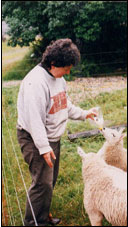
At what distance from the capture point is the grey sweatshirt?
186cm

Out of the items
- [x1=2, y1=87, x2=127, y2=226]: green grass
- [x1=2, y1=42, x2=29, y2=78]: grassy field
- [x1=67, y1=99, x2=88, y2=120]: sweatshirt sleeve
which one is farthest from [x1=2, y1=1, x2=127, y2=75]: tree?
[x1=67, y1=99, x2=88, y2=120]: sweatshirt sleeve

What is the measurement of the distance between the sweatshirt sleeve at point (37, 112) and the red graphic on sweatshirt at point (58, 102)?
0.09m

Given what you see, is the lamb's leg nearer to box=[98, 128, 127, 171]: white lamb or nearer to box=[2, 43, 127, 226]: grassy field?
box=[2, 43, 127, 226]: grassy field

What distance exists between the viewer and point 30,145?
6.89ft

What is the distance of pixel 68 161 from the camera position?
3.36 meters

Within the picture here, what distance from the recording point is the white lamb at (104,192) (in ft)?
6.80

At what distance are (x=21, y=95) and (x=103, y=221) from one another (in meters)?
1.50

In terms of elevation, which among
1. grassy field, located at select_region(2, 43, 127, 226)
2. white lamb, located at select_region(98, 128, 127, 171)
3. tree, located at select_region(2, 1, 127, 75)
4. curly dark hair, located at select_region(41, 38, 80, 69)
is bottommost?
grassy field, located at select_region(2, 43, 127, 226)

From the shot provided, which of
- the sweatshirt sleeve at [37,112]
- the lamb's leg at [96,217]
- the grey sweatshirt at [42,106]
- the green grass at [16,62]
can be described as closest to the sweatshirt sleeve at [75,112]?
the grey sweatshirt at [42,106]

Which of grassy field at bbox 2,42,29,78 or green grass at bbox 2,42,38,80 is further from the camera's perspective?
grassy field at bbox 2,42,29,78

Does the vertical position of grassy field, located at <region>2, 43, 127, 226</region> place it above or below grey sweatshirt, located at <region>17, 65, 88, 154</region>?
below

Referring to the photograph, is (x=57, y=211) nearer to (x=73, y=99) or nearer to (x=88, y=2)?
(x=73, y=99)

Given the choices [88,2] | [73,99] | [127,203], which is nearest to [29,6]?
[88,2]

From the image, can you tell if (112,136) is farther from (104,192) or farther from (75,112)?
(104,192)
